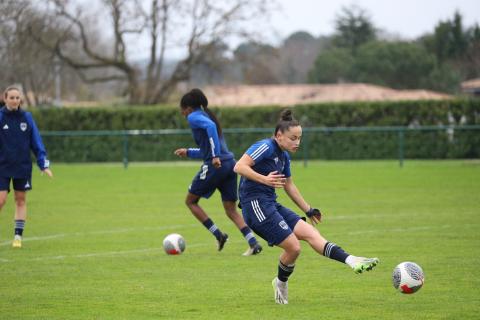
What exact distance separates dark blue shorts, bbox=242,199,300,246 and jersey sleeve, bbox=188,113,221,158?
10.8 ft

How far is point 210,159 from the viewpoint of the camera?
38.2 ft

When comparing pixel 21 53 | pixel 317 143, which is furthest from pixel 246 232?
pixel 21 53

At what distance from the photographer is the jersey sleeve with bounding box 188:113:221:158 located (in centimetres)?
1148

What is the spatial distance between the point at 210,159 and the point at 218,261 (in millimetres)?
1436

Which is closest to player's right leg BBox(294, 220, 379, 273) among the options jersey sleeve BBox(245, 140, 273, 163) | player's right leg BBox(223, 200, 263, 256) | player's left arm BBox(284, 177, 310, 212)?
player's left arm BBox(284, 177, 310, 212)

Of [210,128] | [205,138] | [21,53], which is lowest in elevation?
[205,138]

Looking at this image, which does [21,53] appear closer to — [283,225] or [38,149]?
[38,149]

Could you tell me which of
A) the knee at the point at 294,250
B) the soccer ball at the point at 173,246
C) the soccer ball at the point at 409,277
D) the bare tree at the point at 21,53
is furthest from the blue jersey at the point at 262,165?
the bare tree at the point at 21,53

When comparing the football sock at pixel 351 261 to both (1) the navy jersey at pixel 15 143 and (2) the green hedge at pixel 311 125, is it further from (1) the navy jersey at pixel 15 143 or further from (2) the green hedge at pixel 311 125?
(2) the green hedge at pixel 311 125

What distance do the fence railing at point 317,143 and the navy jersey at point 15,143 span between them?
1925 cm

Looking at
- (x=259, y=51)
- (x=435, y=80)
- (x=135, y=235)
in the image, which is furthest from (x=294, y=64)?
(x=135, y=235)

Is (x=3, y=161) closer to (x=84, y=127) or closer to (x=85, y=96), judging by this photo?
(x=84, y=127)

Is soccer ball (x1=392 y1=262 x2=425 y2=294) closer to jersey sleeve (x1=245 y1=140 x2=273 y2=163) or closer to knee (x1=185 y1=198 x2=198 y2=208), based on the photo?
jersey sleeve (x1=245 y1=140 x2=273 y2=163)

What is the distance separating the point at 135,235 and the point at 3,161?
273cm
